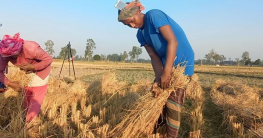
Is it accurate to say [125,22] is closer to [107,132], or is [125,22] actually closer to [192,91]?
[107,132]

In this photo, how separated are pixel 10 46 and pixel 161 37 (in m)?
2.01

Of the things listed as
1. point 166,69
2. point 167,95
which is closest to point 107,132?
point 167,95

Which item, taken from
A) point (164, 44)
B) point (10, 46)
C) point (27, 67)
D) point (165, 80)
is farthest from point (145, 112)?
point (10, 46)

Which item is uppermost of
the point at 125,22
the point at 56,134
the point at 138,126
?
the point at 125,22

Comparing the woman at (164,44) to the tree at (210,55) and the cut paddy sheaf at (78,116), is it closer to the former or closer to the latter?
the cut paddy sheaf at (78,116)

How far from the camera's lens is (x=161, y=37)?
7.84 feet

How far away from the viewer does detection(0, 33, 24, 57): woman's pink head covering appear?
9.29 ft

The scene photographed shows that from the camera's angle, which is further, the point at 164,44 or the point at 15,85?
the point at 15,85

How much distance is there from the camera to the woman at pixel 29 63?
114 inches

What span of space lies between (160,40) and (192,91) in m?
4.34

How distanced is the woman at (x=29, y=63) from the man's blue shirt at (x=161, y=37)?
5.40 feet

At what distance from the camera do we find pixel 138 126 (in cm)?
Result: 249

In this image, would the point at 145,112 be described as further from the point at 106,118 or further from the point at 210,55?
the point at 210,55

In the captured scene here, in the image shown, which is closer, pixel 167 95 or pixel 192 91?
pixel 167 95
